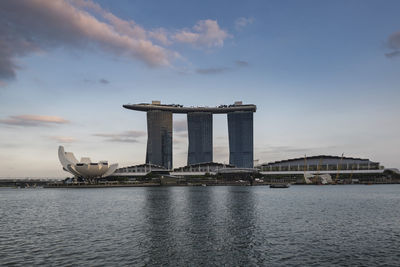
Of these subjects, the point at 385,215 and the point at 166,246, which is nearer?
the point at 166,246

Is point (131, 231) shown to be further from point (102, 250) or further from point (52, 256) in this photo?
point (52, 256)

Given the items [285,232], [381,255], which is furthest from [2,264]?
[381,255]

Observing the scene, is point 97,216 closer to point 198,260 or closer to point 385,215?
point 198,260

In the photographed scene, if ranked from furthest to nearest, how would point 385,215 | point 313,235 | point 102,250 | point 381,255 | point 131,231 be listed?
point 385,215 < point 131,231 < point 313,235 < point 102,250 < point 381,255

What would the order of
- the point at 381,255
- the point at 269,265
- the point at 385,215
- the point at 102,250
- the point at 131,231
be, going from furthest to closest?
the point at 385,215
the point at 131,231
the point at 102,250
the point at 381,255
the point at 269,265

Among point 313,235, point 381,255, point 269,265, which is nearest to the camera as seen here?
point 269,265

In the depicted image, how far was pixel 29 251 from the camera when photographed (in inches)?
1389

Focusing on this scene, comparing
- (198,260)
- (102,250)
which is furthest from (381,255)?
(102,250)

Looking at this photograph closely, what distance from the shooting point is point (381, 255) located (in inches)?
1276

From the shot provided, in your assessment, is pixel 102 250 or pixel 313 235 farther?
pixel 313 235

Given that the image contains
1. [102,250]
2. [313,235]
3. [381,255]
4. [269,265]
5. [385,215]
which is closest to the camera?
[269,265]

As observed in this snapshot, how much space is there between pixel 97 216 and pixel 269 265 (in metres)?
43.0

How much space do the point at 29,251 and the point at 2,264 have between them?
5002mm

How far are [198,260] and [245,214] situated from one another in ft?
114
